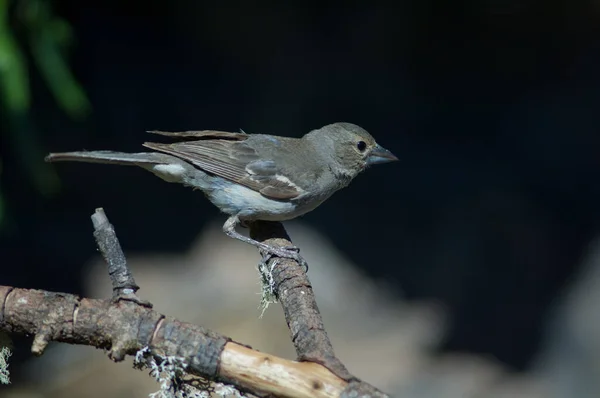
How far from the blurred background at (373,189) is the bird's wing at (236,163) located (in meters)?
3.23

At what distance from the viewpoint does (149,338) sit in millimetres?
2781

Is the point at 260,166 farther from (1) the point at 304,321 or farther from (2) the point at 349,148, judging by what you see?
(1) the point at 304,321

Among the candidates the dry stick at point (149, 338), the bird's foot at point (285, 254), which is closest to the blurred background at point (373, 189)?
the bird's foot at point (285, 254)

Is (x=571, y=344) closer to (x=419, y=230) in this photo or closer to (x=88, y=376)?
(x=419, y=230)

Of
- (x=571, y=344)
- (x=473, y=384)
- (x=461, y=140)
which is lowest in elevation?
(x=473, y=384)

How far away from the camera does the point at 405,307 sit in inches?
316

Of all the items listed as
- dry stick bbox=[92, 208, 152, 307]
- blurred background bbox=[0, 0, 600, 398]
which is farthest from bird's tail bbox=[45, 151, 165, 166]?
blurred background bbox=[0, 0, 600, 398]

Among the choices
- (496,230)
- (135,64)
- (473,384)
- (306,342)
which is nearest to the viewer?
(306,342)

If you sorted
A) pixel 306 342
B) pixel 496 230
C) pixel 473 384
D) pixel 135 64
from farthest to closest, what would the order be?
pixel 135 64
pixel 496 230
pixel 473 384
pixel 306 342

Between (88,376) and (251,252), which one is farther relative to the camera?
(251,252)

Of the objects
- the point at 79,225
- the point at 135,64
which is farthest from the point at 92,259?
the point at 135,64

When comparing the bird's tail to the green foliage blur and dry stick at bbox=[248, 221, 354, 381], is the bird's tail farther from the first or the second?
the green foliage blur

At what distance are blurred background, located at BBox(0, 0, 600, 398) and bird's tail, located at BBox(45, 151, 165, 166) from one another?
3200 mm

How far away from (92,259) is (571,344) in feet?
17.0
